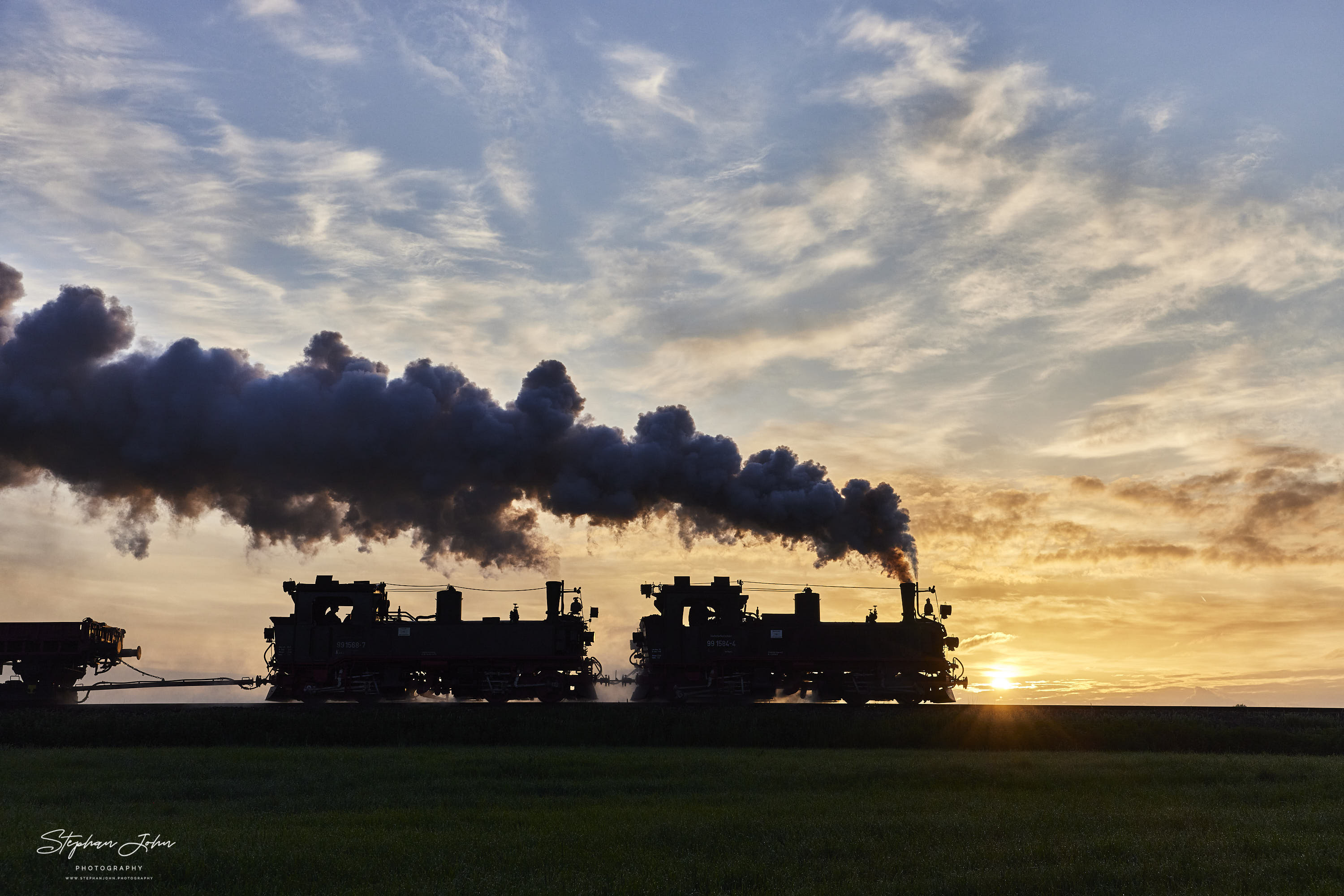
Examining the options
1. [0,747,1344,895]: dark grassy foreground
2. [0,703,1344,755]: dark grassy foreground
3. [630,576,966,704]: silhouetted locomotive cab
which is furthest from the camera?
[630,576,966,704]: silhouetted locomotive cab

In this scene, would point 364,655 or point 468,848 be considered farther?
point 364,655

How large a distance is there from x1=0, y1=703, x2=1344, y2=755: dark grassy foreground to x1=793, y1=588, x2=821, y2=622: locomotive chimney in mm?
6466

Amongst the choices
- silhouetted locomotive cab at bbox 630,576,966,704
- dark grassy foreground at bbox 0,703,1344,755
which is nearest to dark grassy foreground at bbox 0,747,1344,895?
dark grassy foreground at bbox 0,703,1344,755

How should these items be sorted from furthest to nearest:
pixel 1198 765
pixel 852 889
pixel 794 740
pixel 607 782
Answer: pixel 794 740 → pixel 1198 765 → pixel 607 782 → pixel 852 889

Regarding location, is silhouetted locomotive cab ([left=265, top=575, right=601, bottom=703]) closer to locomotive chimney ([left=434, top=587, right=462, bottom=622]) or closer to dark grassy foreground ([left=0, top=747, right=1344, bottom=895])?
locomotive chimney ([left=434, top=587, right=462, bottom=622])

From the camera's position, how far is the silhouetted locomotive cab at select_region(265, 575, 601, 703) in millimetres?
36844

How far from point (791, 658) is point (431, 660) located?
1322cm

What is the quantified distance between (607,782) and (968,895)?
9902 millimetres

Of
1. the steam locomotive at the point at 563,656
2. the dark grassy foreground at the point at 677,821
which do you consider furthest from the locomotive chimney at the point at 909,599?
the dark grassy foreground at the point at 677,821

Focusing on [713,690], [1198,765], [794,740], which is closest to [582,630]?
[713,690]

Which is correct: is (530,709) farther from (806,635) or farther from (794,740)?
(806,635)

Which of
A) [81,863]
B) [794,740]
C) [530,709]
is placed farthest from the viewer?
[530,709]

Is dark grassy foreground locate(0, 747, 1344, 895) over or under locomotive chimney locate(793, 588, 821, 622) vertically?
under

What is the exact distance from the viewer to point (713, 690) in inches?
1441
